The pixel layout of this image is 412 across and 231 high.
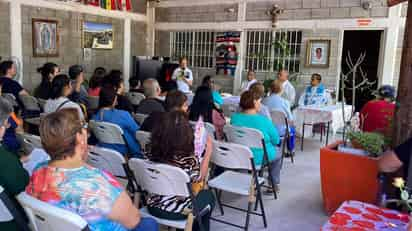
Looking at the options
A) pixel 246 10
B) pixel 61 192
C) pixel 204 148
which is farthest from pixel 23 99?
pixel 246 10

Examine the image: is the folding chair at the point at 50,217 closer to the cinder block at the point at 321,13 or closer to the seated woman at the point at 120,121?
the seated woman at the point at 120,121

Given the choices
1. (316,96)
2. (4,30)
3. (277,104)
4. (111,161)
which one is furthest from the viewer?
(4,30)

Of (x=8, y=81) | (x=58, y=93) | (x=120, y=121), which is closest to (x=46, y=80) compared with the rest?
(x=8, y=81)

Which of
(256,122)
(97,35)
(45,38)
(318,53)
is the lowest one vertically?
(256,122)

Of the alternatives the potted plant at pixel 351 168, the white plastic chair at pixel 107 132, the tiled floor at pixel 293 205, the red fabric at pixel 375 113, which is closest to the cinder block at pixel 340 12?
the red fabric at pixel 375 113

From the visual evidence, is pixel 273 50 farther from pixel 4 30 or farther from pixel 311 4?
pixel 4 30

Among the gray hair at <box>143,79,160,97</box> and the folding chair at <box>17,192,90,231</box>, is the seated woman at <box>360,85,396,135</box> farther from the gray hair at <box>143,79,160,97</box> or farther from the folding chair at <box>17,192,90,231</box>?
the folding chair at <box>17,192,90,231</box>

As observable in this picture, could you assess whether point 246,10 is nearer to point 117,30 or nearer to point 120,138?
point 117,30

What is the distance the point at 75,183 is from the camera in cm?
149

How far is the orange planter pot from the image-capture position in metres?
2.84

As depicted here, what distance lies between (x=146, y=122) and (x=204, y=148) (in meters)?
0.76

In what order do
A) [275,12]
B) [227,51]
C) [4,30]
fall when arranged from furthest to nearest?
[227,51], [275,12], [4,30]

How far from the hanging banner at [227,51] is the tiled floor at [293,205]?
442 cm

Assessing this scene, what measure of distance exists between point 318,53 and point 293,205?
4.75 meters
